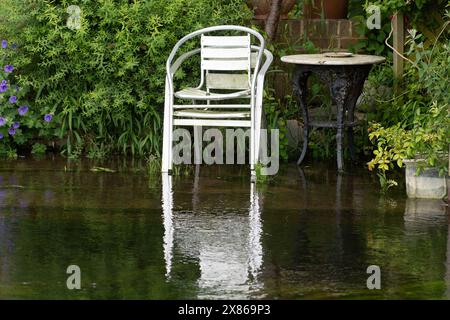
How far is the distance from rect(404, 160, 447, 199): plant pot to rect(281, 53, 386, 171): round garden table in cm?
104

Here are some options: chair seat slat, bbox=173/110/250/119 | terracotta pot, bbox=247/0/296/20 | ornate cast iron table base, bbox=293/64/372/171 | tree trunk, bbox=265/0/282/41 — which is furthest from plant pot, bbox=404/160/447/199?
terracotta pot, bbox=247/0/296/20

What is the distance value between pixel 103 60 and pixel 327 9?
257 cm

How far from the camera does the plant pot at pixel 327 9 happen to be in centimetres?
1049

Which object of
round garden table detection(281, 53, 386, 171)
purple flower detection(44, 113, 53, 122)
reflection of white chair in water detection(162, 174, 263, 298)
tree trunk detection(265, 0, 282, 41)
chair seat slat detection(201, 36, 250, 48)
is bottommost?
reflection of white chair in water detection(162, 174, 263, 298)

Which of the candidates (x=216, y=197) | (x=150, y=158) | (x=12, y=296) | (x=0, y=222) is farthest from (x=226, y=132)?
(x=12, y=296)

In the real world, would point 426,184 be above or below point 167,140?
below

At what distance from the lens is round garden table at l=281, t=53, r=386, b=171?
8586 millimetres

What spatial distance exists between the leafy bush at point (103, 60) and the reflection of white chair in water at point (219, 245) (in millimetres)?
1741

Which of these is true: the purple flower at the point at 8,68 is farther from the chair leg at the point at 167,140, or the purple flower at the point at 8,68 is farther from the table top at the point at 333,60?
the table top at the point at 333,60

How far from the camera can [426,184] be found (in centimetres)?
775

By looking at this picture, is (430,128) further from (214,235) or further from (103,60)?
(103,60)

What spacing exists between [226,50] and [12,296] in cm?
415

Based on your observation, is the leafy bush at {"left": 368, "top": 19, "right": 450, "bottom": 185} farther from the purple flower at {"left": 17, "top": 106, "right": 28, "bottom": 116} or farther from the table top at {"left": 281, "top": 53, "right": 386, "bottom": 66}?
the purple flower at {"left": 17, "top": 106, "right": 28, "bottom": 116}

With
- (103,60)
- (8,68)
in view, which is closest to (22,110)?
(8,68)
